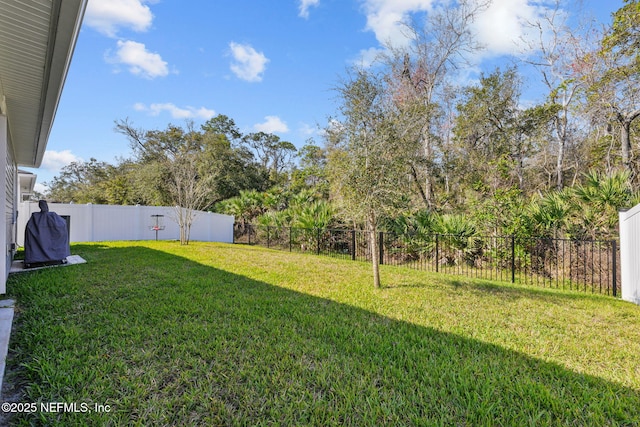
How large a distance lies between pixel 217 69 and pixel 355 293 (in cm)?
1087

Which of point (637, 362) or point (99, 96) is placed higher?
point (99, 96)

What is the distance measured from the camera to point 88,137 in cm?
1501

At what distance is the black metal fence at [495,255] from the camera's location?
6844 mm

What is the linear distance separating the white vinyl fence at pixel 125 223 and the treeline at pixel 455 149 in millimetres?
1186

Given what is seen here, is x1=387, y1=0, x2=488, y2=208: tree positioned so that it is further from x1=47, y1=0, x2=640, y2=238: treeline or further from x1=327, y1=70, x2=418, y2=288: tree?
x1=327, y1=70, x2=418, y2=288: tree

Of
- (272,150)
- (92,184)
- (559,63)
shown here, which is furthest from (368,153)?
(92,184)

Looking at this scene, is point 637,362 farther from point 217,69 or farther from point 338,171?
point 217,69

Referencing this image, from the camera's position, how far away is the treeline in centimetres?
520

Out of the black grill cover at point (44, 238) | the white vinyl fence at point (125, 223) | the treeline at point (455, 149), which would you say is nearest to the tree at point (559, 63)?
the treeline at point (455, 149)

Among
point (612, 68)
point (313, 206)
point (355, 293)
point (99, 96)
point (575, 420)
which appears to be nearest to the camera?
point (575, 420)

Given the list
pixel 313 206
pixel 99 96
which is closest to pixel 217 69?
pixel 99 96

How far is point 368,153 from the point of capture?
4.99 m

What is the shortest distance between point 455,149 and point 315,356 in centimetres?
1261

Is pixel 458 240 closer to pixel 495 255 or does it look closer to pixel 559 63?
pixel 495 255
